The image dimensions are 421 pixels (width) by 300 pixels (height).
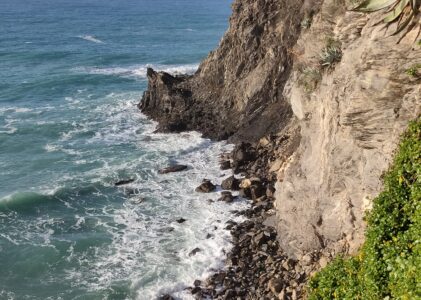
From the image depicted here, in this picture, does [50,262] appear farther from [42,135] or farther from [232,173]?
[42,135]

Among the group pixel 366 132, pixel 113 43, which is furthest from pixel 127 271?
pixel 113 43

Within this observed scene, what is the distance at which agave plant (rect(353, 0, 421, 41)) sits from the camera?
13.7m

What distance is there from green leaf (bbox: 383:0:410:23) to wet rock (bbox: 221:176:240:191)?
1661 cm

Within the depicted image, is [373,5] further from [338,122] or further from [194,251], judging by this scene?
[194,251]

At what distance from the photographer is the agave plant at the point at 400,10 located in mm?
13656

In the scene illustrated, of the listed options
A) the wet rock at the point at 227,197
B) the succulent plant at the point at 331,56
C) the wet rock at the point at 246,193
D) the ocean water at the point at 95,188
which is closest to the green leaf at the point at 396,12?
the succulent plant at the point at 331,56

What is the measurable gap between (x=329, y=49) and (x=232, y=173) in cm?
1450

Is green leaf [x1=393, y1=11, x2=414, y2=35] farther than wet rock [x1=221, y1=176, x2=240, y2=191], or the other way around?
wet rock [x1=221, y1=176, x2=240, y2=191]

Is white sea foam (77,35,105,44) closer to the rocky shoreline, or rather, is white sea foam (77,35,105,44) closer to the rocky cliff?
the rocky cliff

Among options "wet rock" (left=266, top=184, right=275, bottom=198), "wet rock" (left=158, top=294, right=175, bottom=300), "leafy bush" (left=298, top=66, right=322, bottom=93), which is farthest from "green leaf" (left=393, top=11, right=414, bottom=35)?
"wet rock" (left=266, top=184, right=275, bottom=198)

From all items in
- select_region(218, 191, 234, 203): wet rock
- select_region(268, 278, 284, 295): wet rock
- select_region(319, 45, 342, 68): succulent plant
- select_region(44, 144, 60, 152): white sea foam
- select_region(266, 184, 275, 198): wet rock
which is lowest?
select_region(268, 278, 284, 295): wet rock

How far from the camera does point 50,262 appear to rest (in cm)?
2433

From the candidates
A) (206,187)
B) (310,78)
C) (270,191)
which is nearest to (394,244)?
(310,78)

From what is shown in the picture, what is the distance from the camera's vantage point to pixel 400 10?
13.9 m
